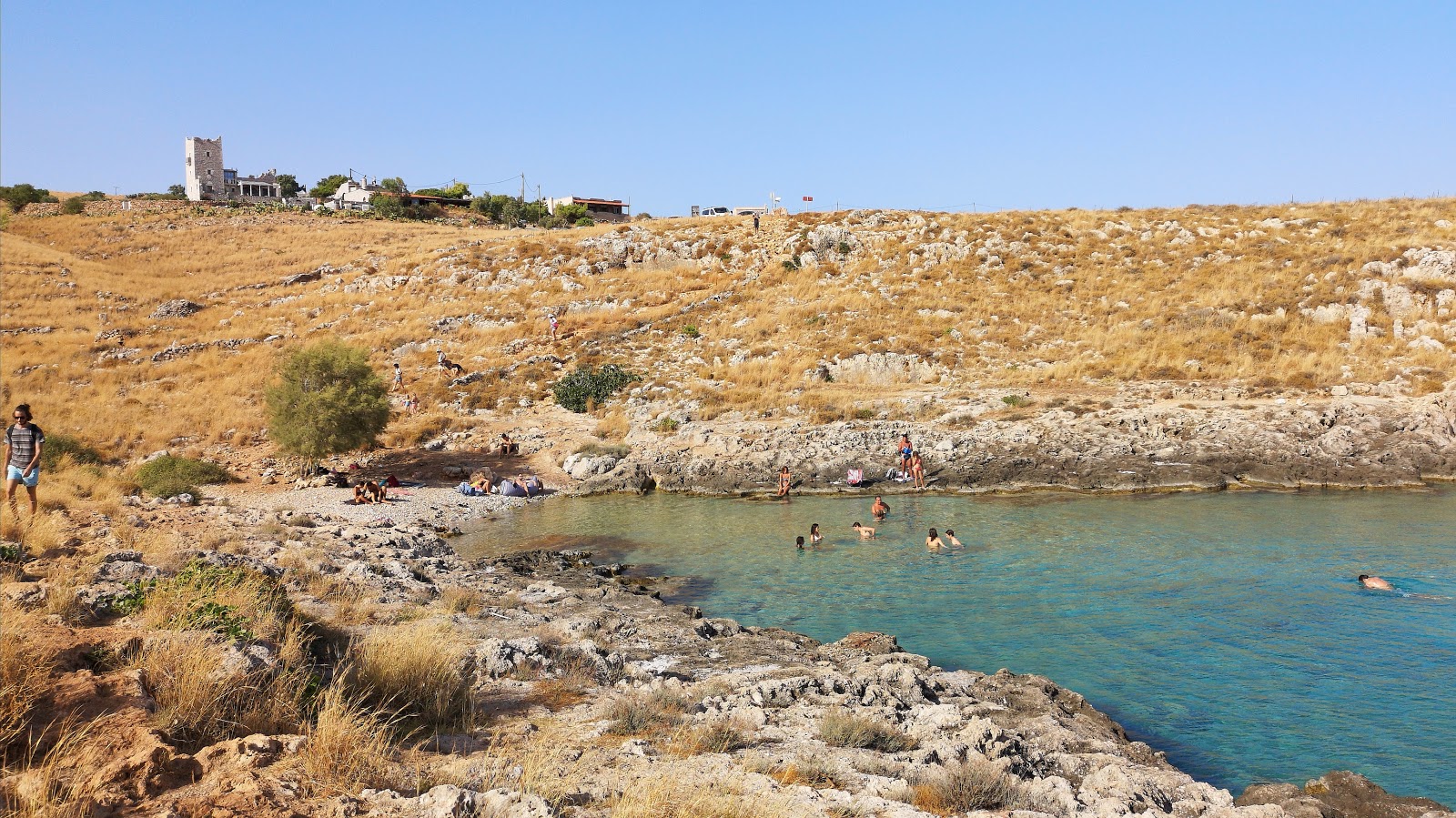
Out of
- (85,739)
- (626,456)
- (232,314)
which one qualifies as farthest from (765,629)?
(232,314)

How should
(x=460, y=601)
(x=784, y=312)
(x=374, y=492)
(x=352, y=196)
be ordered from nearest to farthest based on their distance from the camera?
(x=460, y=601)
(x=374, y=492)
(x=784, y=312)
(x=352, y=196)

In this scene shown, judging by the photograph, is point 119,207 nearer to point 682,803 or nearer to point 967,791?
point 682,803

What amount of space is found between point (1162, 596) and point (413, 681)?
564 inches

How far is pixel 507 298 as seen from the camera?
50062 mm

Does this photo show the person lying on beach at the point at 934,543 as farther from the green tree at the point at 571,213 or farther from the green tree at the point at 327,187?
the green tree at the point at 327,187

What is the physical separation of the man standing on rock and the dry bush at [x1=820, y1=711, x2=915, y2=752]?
13.1 meters

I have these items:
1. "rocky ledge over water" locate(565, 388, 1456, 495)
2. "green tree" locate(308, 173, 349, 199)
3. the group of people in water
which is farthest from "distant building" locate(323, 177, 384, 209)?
the group of people in water

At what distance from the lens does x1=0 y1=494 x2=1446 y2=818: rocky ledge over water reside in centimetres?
584

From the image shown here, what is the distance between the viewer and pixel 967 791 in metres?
7.24

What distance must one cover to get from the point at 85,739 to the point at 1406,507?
95.0 ft

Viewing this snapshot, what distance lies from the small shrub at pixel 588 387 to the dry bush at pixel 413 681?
2768cm

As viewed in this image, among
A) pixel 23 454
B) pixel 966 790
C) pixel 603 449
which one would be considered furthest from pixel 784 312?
pixel 966 790

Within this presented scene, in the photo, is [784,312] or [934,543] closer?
[934,543]

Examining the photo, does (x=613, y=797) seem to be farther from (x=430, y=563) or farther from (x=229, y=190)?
(x=229, y=190)
